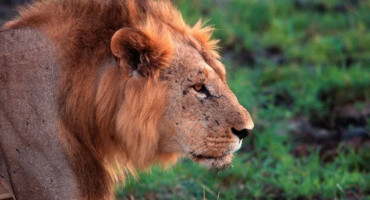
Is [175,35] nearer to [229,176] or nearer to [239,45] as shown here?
[229,176]

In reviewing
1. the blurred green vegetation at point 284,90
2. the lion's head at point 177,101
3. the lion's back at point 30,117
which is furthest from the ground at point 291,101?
the lion's back at point 30,117

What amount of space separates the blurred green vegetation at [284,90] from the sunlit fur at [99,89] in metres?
0.69

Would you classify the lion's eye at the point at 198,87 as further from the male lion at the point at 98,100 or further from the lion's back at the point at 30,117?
the lion's back at the point at 30,117

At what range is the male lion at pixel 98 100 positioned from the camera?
2982 mm

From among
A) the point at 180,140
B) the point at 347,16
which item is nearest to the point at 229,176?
the point at 180,140

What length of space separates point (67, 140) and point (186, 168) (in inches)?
77.0

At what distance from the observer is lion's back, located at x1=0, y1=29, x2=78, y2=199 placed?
2957 millimetres

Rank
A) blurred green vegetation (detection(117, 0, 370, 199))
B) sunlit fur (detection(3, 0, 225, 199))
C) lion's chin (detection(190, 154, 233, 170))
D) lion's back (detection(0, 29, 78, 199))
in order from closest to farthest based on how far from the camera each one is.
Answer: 1. lion's back (detection(0, 29, 78, 199))
2. sunlit fur (detection(3, 0, 225, 199))
3. lion's chin (detection(190, 154, 233, 170))
4. blurred green vegetation (detection(117, 0, 370, 199))

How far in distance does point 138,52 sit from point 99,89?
24 centimetres

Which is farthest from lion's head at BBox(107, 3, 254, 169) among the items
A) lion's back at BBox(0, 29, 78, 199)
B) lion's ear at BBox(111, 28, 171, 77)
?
lion's back at BBox(0, 29, 78, 199)

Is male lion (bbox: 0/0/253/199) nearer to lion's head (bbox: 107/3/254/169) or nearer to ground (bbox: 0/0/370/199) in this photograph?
lion's head (bbox: 107/3/254/169)

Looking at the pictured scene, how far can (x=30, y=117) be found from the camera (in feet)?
9.80

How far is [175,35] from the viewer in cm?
327

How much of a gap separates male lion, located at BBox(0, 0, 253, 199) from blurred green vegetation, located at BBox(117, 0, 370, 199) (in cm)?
66
